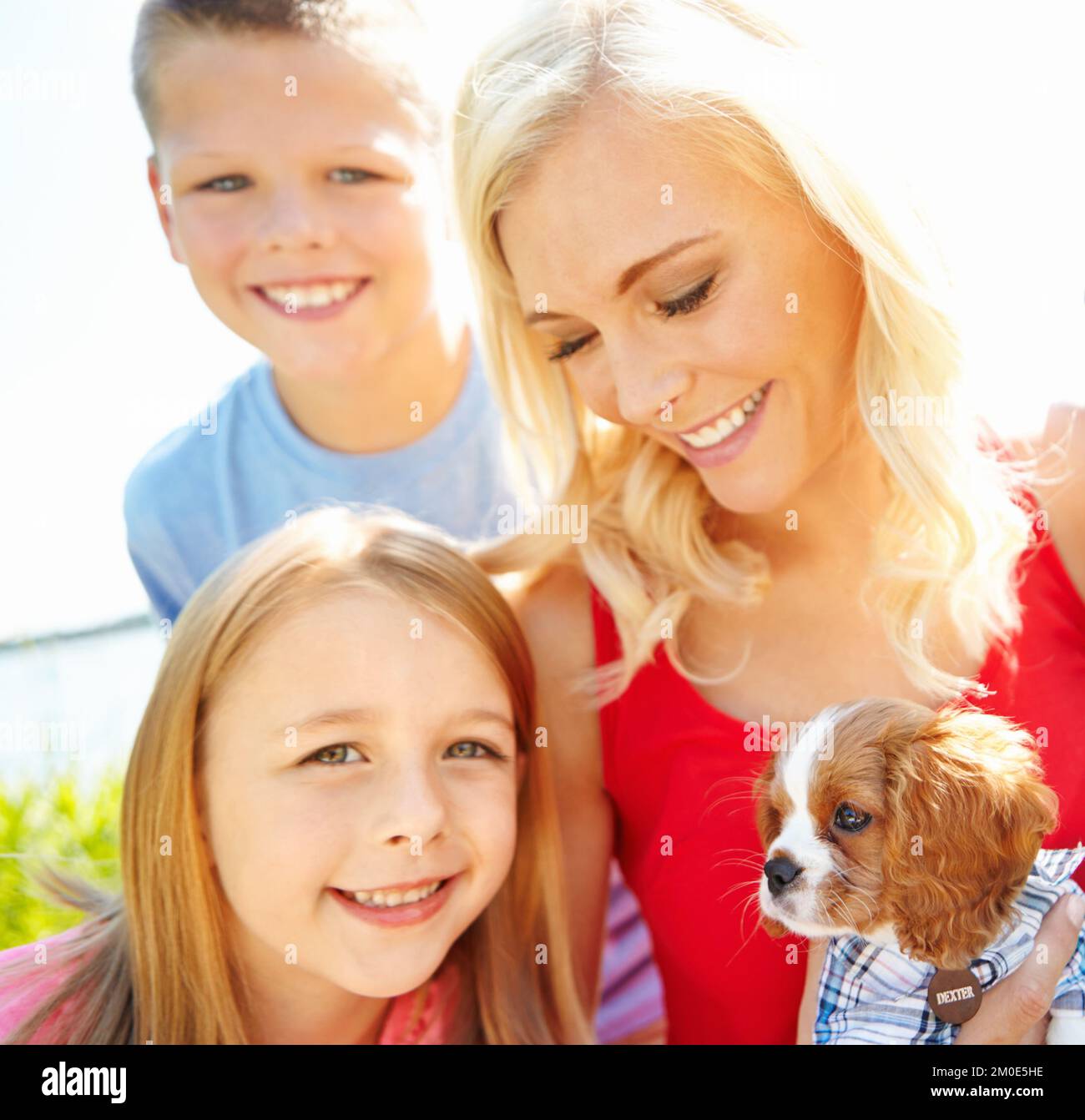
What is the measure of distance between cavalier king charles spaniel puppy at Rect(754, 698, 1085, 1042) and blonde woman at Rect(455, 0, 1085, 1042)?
0.06m

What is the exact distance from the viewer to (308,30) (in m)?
1.62

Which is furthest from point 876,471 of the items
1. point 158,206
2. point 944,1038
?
point 158,206

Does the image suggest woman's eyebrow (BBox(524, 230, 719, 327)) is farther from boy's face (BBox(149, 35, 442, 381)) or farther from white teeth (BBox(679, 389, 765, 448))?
boy's face (BBox(149, 35, 442, 381))

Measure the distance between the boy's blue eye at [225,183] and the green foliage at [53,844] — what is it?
0.83 meters

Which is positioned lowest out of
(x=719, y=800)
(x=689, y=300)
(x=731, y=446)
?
(x=719, y=800)

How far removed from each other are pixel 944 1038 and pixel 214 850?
928 millimetres

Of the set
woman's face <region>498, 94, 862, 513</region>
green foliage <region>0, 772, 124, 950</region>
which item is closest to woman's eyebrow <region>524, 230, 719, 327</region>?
woman's face <region>498, 94, 862, 513</region>

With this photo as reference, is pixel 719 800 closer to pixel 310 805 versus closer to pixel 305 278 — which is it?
pixel 310 805

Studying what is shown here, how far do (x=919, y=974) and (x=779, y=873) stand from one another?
182 mm

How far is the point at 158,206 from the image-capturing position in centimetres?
167

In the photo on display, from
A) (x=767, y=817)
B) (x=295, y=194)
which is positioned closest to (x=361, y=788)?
(x=767, y=817)

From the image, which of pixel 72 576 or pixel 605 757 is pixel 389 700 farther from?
pixel 72 576

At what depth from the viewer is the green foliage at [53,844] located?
1.68 m

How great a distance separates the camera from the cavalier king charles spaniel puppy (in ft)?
3.93
